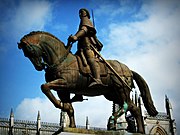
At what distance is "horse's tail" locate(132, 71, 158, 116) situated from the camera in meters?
7.72

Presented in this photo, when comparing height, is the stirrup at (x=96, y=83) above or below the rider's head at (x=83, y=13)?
below

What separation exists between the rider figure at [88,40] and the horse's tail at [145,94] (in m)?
1.41

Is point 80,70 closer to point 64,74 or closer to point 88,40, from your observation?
point 64,74

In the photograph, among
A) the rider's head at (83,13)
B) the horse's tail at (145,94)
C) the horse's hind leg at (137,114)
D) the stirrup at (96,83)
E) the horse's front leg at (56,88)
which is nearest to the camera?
the horse's front leg at (56,88)

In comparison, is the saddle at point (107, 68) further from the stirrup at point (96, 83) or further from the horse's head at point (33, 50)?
the horse's head at point (33, 50)

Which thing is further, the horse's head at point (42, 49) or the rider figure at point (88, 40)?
the rider figure at point (88, 40)

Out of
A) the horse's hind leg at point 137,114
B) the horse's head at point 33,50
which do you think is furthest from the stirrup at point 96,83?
the horse's head at point 33,50

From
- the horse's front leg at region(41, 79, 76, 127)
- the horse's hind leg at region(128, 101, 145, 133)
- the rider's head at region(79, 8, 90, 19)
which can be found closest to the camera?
the horse's front leg at region(41, 79, 76, 127)

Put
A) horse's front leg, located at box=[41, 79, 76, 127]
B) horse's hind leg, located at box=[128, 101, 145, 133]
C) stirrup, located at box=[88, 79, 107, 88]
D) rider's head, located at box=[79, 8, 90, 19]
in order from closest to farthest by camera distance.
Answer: horse's front leg, located at box=[41, 79, 76, 127] < stirrup, located at box=[88, 79, 107, 88] < horse's hind leg, located at box=[128, 101, 145, 133] < rider's head, located at box=[79, 8, 90, 19]

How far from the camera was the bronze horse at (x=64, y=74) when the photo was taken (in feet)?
21.5

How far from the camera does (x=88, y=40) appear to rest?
738 cm

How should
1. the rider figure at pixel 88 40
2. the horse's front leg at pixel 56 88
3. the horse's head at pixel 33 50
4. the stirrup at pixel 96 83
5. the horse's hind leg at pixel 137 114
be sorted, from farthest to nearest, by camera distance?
the horse's hind leg at pixel 137 114 < the rider figure at pixel 88 40 < the stirrup at pixel 96 83 < the horse's head at pixel 33 50 < the horse's front leg at pixel 56 88

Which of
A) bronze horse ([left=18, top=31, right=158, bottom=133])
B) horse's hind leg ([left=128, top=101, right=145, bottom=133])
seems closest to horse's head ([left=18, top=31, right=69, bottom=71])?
bronze horse ([left=18, top=31, right=158, bottom=133])

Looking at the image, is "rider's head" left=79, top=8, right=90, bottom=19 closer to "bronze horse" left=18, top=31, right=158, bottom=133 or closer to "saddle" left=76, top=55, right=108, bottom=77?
"bronze horse" left=18, top=31, right=158, bottom=133
